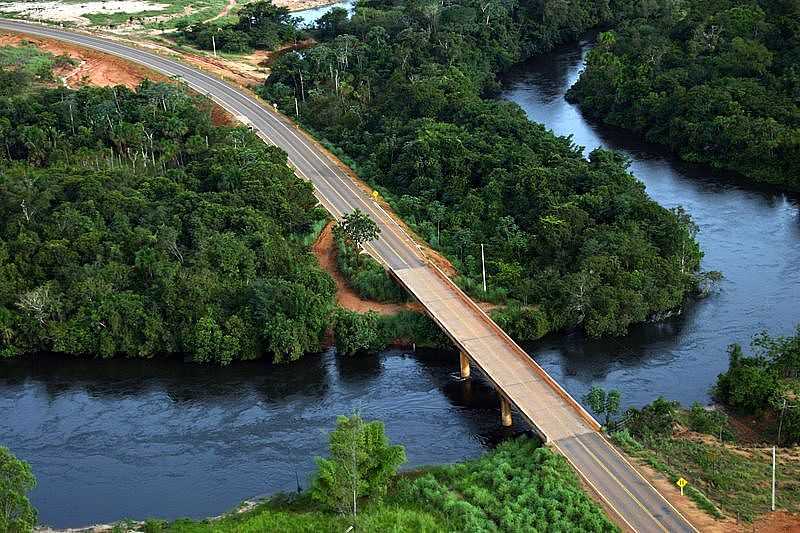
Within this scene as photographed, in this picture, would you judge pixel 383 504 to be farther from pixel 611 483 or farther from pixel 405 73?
pixel 405 73

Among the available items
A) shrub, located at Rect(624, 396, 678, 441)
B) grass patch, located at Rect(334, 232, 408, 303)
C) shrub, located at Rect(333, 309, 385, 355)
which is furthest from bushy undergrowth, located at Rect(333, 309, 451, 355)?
shrub, located at Rect(624, 396, 678, 441)

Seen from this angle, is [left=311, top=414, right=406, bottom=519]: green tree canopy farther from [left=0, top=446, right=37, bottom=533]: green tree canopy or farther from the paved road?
[left=0, top=446, right=37, bottom=533]: green tree canopy

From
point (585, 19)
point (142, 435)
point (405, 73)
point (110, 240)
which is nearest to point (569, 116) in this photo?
point (405, 73)

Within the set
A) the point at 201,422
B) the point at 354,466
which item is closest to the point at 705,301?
the point at 354,466

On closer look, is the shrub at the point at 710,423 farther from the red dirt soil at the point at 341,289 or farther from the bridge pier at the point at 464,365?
the red dirt soil at the point at 341,289

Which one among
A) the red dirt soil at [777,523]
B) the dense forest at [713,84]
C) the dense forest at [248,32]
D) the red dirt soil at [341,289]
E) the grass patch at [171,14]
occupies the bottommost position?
the red dirt soil at [777,523]

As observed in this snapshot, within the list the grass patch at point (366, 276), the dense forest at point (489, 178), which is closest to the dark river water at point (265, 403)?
the dense forest at point (489, 178)

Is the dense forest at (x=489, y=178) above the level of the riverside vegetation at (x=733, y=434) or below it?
above
